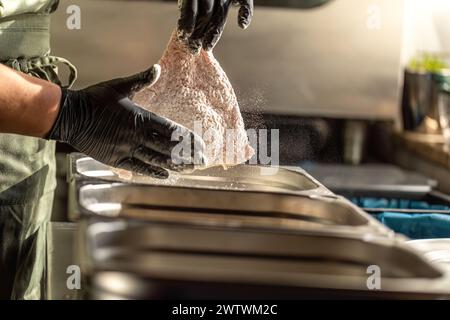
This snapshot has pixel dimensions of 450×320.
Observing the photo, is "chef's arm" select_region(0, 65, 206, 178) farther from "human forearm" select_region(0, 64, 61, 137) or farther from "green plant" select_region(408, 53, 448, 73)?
"green plant" select_region(408, 53, 448, 73)

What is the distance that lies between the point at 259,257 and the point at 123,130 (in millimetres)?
452

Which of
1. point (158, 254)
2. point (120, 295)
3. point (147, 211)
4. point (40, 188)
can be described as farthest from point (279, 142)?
point (120, 295)

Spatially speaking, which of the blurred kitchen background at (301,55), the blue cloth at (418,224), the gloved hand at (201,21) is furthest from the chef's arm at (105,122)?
the blurred kitchen background at (301,55)

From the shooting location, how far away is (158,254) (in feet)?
3.44

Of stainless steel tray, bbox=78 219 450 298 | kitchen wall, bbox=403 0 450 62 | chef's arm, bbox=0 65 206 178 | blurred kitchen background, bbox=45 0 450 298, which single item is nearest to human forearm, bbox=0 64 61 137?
chef's arm, bbox=0 65 206 178

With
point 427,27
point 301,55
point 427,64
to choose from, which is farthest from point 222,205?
point 427,27

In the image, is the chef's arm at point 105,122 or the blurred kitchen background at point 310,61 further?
the blurred kitchen background at point 310,61

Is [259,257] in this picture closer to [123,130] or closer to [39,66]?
[123,130]

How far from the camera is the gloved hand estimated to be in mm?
1415

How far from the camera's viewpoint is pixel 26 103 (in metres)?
1.35

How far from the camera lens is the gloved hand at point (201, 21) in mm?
1415

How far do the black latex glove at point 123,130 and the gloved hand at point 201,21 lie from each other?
0.14 m

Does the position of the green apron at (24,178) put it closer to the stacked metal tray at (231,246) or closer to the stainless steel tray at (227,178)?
the stainless steel tray at (227,178)
